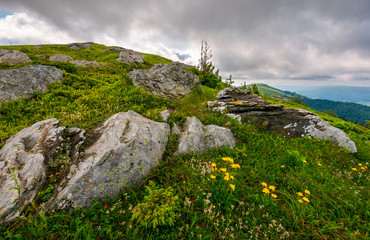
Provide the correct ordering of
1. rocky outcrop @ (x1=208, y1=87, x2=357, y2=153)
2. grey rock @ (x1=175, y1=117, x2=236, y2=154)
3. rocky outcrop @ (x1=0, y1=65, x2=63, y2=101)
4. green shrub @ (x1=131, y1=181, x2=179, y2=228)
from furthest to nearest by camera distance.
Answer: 1. rocky outcrop @ (x1=0, y1=65, x2=63, y2=101)
2. rocky outcrop @ (x1=208, y1=87, x2=357, y2=153)
3. grey rock @ (x1=175, y1=117, x2=236, y2=154)
4. green shrub @ (x1=131, y1=181, x2=179, y2=228)

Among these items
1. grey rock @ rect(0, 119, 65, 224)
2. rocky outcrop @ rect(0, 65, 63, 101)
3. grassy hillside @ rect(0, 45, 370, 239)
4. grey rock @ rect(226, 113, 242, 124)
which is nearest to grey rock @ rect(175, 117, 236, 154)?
grassy hillside @ rect(0, 45, 370, 239)

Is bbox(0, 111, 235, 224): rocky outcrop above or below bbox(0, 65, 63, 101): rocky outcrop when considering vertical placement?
below

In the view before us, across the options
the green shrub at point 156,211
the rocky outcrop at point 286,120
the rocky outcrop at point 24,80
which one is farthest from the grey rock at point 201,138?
the rocky outcrop at point 24,80

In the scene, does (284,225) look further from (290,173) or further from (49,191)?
(49,191)

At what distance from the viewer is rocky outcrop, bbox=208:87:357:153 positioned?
7.57 meters

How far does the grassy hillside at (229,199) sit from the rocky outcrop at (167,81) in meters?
4.77

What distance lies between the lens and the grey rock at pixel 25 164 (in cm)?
314

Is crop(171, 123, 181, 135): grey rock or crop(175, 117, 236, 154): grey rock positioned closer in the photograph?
crop(175, 117, 236, 154): grey rock

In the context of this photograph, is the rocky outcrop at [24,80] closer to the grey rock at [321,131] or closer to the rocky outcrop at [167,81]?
the rocky outcrop at [167,81]

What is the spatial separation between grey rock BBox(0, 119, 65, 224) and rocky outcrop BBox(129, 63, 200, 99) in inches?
283

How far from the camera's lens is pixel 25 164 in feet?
12.7

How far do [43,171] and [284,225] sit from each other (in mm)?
6201

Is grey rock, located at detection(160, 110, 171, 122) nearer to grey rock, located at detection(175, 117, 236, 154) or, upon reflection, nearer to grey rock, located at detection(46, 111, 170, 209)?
grey rock, located at detection(175, 117, 236, 154)

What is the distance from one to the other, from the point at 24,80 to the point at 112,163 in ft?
31.4
